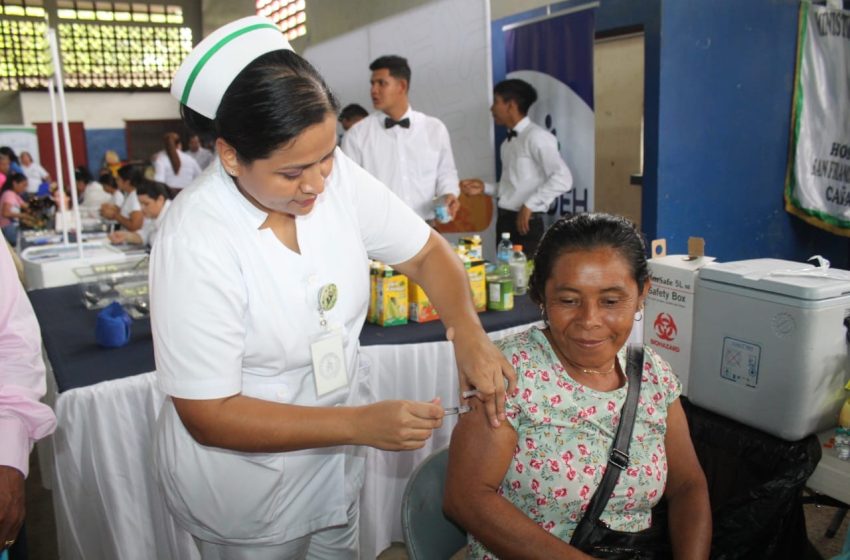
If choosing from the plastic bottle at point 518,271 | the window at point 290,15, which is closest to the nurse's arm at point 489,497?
the plastic bottle at point 518,271

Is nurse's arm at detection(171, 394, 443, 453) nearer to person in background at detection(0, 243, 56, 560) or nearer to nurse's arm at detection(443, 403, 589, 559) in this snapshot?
nurse's arm at detection(443, 403, 589, 559)

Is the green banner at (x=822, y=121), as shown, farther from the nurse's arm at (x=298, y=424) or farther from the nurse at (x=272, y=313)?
the nurse's arm at (x=298, y=424)

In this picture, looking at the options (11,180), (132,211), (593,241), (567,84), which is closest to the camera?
(593,241)

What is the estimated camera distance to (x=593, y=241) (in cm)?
131

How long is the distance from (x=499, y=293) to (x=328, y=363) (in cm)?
143

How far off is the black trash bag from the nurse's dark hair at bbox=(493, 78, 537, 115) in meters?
3.18

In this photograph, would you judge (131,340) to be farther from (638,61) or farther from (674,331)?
(638,61)

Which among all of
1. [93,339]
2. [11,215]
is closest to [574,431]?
[93,339]

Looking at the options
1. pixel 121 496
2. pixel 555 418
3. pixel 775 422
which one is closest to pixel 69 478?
pixel 121 496

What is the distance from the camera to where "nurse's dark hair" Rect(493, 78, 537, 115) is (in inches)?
172

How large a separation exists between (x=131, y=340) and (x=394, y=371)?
931 millimetres

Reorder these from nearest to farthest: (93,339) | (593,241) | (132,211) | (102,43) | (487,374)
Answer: (487,374), (593,241), (93,339), (132,211), (102,43)

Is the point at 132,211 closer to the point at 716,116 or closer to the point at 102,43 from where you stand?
the point at 716,116

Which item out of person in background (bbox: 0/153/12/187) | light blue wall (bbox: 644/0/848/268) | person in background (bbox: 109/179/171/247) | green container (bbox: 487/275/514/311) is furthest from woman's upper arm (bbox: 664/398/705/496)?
person in background (bbox: 0/153/12/187)
